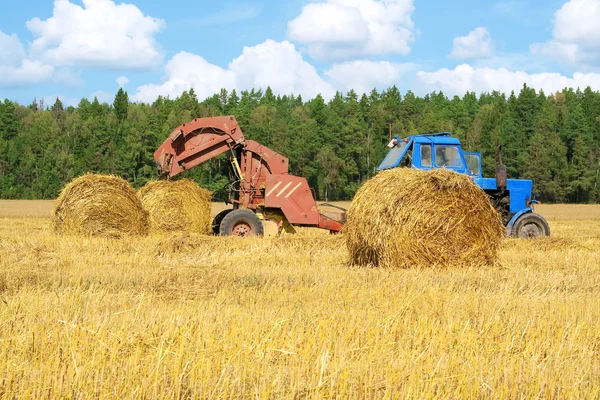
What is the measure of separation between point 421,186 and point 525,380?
473cm

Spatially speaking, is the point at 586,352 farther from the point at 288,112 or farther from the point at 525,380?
the point at 288,112

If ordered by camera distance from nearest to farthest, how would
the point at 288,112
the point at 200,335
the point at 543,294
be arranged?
the point at 200,335
the point at 543,294
the point at 288,112

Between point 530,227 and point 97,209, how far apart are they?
26.9 ft

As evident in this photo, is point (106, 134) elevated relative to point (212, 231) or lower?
elevated

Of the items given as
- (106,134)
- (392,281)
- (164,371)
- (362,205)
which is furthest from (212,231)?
(106,134)

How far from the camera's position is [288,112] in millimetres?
92688

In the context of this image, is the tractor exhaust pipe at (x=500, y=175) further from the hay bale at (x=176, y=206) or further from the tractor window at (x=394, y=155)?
the hay bale at (x=176, y=206)

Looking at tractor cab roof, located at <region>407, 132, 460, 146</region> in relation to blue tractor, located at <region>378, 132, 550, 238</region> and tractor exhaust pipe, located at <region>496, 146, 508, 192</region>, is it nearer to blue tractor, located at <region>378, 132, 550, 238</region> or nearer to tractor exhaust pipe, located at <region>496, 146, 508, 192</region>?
blue tractor, located at <region>378, 132, 550, 238</region>

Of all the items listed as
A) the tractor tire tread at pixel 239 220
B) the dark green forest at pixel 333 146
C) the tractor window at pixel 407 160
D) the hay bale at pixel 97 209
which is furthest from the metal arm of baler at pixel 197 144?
the dark green forest at pixel 333 146

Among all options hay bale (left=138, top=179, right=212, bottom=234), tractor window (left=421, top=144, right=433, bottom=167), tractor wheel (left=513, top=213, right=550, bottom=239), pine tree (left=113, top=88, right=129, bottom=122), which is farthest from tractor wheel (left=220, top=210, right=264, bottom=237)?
pine tree (left=113, top=88, right=129, bottom=122)

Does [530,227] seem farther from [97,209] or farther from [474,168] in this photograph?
[97,209]

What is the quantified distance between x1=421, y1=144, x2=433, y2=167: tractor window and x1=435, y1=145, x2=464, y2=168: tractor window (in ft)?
0.46

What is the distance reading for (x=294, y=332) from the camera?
4.36 m

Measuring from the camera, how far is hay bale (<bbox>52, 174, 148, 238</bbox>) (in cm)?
1177
